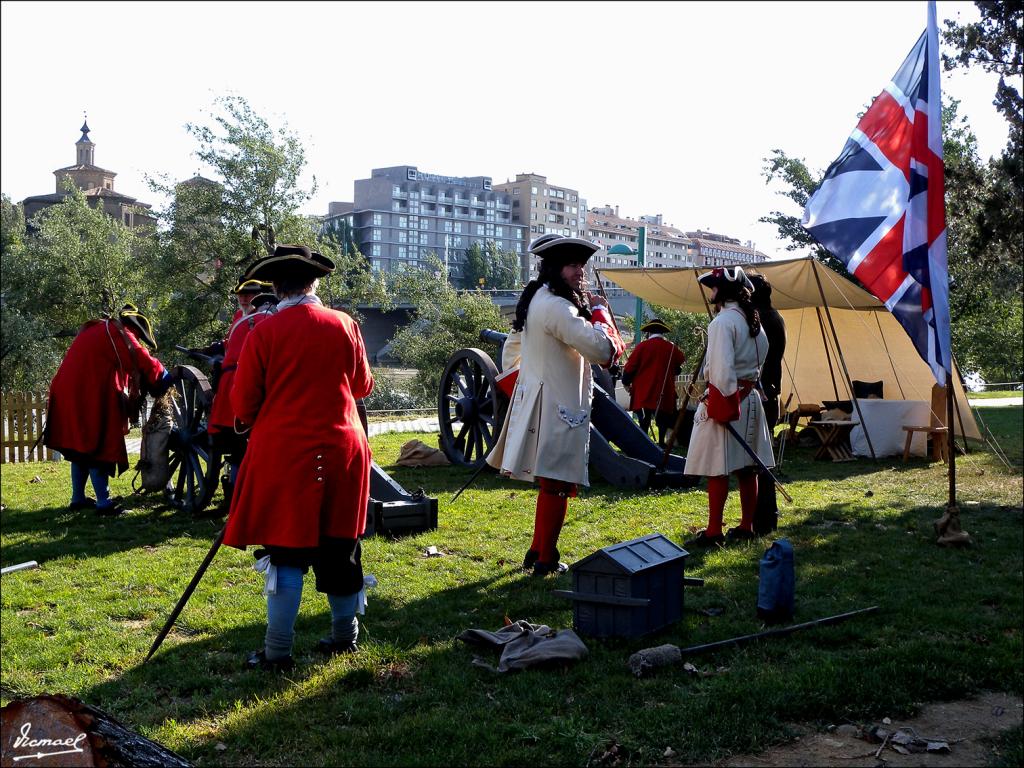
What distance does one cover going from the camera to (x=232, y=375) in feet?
21.5

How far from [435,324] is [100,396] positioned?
2417 centimetres

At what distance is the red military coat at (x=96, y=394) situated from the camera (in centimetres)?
777

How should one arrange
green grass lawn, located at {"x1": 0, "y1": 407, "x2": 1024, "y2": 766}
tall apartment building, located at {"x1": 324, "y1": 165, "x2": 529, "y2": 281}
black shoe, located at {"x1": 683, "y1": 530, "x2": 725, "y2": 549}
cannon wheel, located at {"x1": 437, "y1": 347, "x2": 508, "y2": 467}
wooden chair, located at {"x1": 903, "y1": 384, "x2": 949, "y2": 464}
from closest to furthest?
green grass lawn, located at {"x1": 0, "y1": 407, "x2": 1024, "y2": 766}, black shoe, located at {"x1": 683, "y1": 530, "x2": 725, "y2": 549}, cannon wheel, located at {"x1": 437, "y1": 347, "x2": 508, "y2": 467}, wooden chair, located at {"x1": 903, "y1": 384, "x2": 949, "y2": 464}, tall apartment building, located at {"x1": 324, "y1": 165, "x2": 529, "y2": 281}

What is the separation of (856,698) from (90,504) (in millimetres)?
6616

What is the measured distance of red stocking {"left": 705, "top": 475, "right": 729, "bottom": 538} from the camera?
5.89m

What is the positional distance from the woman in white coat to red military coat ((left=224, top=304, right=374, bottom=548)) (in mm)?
2789

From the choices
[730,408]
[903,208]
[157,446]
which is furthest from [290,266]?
[157,446]

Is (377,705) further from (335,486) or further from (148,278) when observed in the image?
(148,278)

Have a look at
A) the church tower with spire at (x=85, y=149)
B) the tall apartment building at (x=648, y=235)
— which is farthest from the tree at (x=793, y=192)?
the tall apartment building at (x=648, y=235)

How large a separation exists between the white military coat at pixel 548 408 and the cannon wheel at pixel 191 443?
124 inches

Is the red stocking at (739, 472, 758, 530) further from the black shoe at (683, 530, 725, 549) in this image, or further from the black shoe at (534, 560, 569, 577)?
the black shoe at (534, 560, 569, 577)


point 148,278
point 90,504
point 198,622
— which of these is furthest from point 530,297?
point 148,278

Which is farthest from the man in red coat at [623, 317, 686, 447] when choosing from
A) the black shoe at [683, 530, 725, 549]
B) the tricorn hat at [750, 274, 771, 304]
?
the black shoe at [683, 530, 725, 549]

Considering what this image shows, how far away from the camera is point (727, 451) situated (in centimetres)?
594
